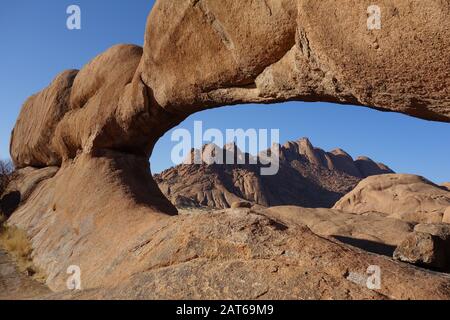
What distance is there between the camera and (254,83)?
21.9 ft

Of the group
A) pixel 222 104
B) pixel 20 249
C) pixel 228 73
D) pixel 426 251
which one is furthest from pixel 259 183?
pixel 228 73

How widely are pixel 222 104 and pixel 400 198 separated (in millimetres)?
20883

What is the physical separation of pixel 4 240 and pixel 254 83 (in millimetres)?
8401

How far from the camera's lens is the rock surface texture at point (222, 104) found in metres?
4.07

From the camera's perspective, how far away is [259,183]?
49594 millimetres

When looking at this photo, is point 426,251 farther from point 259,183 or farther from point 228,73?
point 259,183

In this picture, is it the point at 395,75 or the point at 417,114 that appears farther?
the point at 417,114

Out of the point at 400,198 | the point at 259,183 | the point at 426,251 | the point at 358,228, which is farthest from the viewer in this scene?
the point at 259,183

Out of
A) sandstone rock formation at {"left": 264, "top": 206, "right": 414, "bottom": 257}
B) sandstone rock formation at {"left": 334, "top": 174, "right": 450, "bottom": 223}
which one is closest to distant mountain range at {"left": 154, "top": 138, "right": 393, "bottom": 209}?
sandstone rock formation at {"left": 334, "top": 174, "right": 450, "bottom": 223}

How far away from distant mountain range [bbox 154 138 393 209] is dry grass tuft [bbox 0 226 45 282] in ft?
75.8

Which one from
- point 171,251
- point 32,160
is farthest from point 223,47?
point 32,160

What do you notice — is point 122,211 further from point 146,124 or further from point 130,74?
point 130,74

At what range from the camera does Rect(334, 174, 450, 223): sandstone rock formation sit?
21359 mm
